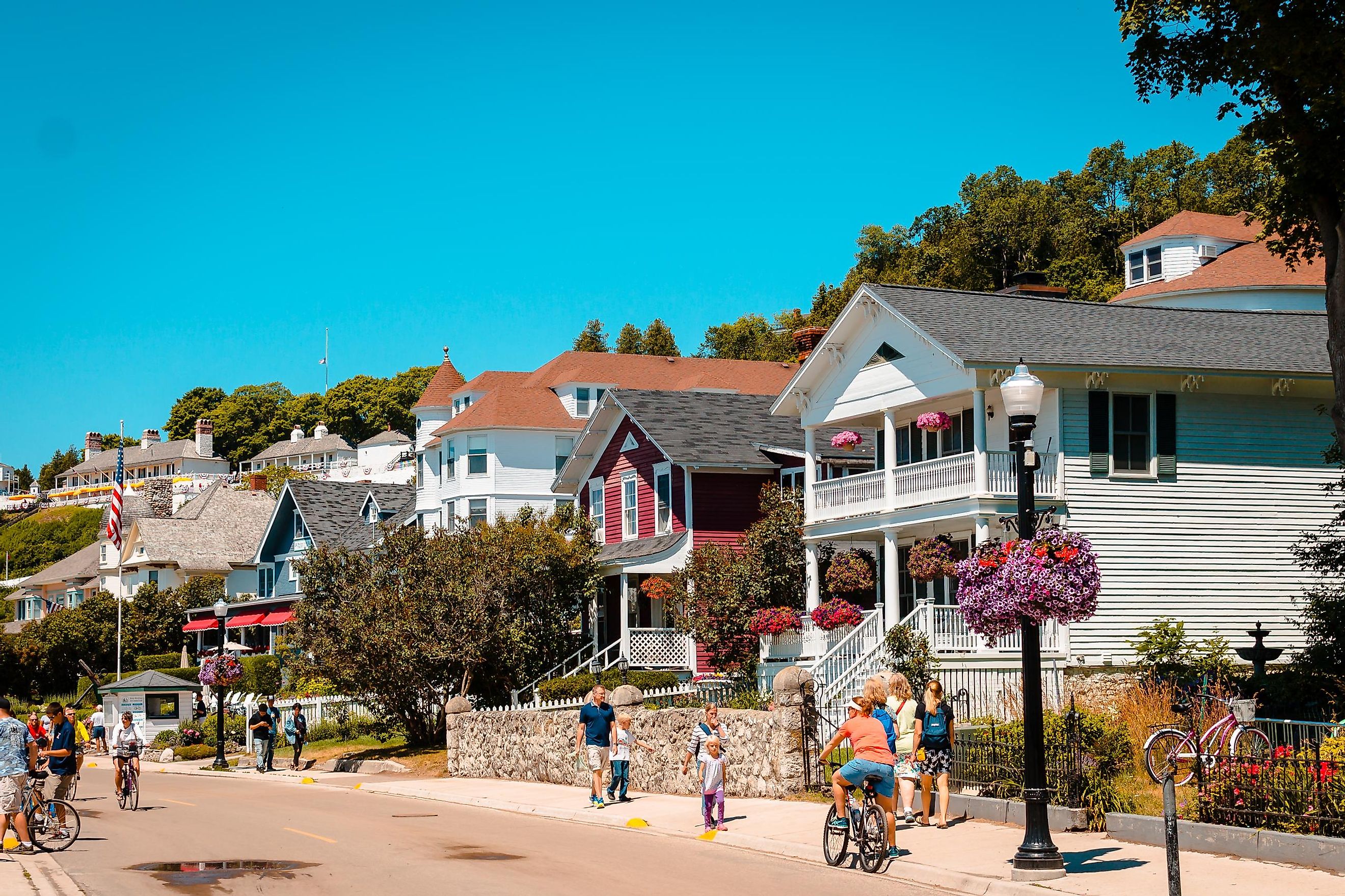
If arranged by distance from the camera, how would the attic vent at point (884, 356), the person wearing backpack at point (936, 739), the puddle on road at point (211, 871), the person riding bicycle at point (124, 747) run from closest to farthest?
the puddle on road at point (211, 871) → the person wearing backpack at point (936, 739) → the person riding bicycle at point (124, 747) → the attic vent at point (884, 356)

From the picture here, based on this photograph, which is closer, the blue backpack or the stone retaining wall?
the blue backpack

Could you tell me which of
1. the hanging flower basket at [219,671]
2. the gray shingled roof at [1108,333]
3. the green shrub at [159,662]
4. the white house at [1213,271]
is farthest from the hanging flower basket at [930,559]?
the green shrub at [159,662]

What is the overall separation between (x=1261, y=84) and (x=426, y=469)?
4312 cm

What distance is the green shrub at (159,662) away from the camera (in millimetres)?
66062

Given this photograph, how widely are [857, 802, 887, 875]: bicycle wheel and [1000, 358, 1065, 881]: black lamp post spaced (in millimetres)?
1520

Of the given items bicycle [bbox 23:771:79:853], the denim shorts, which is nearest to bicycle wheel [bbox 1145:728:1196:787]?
the denim shorts

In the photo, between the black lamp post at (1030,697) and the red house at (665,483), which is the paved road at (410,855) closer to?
the black lamp post at (1030,697)

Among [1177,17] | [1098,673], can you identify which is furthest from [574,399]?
[1177,17]

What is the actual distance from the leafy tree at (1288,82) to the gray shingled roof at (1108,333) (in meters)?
5.32

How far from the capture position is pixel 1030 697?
14.7 metres

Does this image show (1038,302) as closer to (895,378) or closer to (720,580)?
(895,378)

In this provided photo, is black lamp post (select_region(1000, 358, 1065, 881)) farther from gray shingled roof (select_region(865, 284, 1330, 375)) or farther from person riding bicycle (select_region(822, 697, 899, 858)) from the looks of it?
gray shingled roof (select_region(865, 284, 1330, 375))

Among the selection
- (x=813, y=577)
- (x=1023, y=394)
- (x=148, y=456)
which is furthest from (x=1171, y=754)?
(x=148, y=456)

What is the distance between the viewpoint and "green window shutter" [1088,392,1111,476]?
1182 inches
